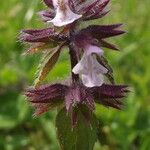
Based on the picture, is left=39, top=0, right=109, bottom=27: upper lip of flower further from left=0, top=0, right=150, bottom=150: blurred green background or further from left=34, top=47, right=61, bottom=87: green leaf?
left=0, top=0, right=150, bottom=150: blurred green background

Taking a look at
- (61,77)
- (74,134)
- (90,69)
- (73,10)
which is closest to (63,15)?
(73,10)

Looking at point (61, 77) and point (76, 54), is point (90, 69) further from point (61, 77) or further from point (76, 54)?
point (61, 77)

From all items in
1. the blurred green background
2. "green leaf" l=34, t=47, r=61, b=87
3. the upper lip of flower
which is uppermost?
the upper lip of flower

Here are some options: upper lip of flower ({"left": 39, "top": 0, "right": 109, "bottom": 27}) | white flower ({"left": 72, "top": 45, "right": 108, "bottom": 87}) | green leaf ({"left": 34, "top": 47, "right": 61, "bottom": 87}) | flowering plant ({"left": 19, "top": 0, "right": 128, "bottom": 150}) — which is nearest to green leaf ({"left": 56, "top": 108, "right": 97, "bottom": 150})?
flowering plant ({"left": 19, "top": 0, "right": 128, "bottom": 150})

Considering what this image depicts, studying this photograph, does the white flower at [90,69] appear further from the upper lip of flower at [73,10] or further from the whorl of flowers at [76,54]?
the upper lip of flower at [73,10]

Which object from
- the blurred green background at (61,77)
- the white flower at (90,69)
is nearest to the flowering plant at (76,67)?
the white flower at (90,69)

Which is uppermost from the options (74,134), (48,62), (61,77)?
(48,62)
